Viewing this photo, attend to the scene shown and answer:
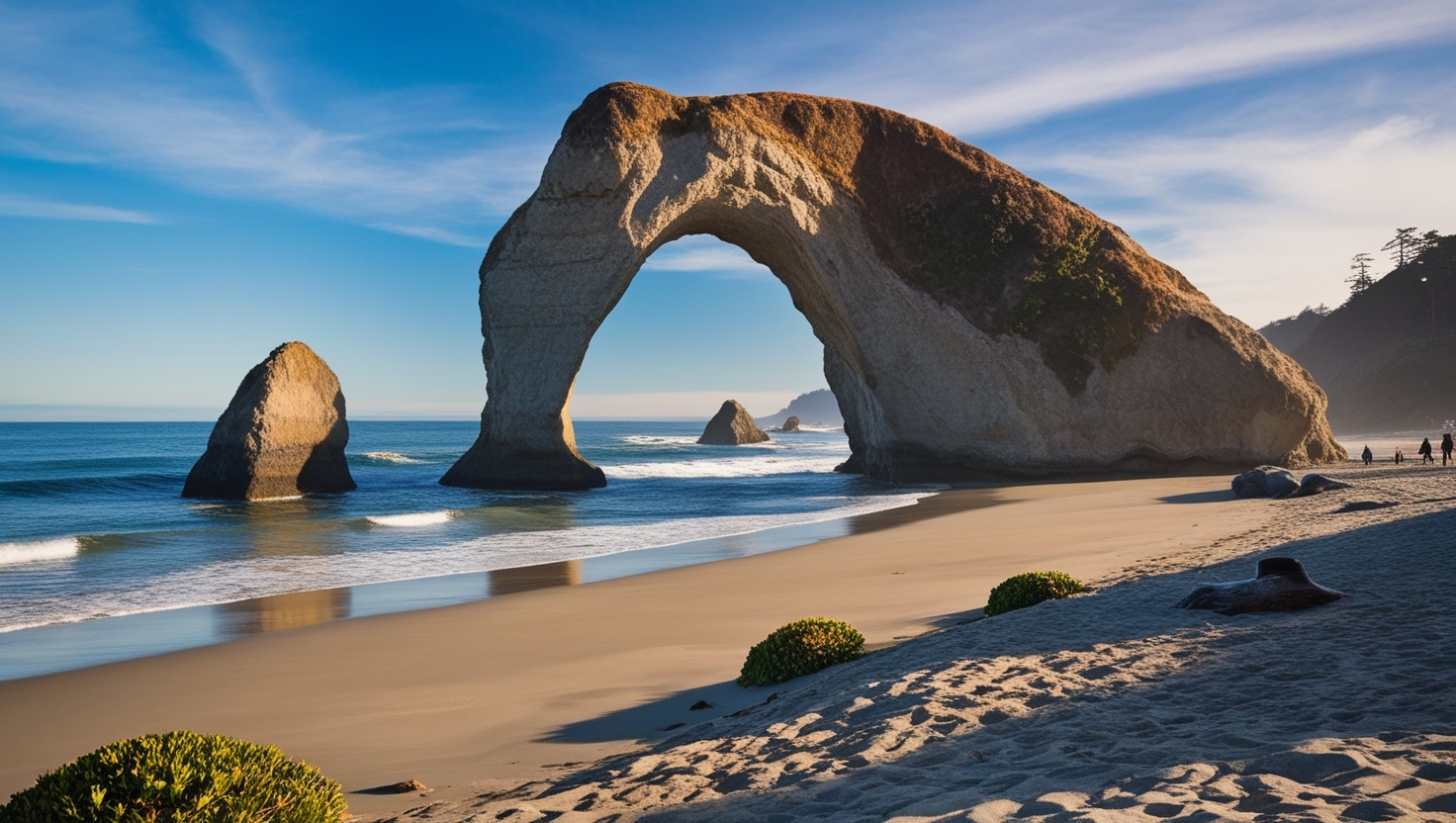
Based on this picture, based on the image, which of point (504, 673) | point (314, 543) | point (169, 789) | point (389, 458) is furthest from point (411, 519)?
point (389, 458)

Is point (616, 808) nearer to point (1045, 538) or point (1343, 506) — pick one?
point (1045, 538)

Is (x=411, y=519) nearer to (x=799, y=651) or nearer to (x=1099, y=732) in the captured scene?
(x=799, y=651)

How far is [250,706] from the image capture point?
844cm

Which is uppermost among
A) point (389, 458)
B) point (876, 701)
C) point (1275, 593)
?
point (389, 458)

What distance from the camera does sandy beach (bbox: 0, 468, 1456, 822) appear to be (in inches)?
180

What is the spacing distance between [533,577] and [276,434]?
77.4ft

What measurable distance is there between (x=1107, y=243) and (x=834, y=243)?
42.0 feet

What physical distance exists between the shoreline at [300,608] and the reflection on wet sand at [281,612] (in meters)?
0.01

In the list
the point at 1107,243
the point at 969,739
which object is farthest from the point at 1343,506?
the point at 1107,243

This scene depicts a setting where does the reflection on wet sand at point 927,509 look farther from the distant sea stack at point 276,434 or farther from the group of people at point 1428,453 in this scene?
the distant sea stack at point 276,434

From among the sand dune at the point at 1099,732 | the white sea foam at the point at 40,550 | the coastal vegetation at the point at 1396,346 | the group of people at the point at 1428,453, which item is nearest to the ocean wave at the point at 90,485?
the white sea foam at the point at 40,550

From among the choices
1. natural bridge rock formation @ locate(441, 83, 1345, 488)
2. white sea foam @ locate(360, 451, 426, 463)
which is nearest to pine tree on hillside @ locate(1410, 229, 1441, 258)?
natural bridge rock formation @ locate(441, 83, 1345, 488)

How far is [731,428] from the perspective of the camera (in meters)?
95.8

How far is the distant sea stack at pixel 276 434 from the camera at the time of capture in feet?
110
